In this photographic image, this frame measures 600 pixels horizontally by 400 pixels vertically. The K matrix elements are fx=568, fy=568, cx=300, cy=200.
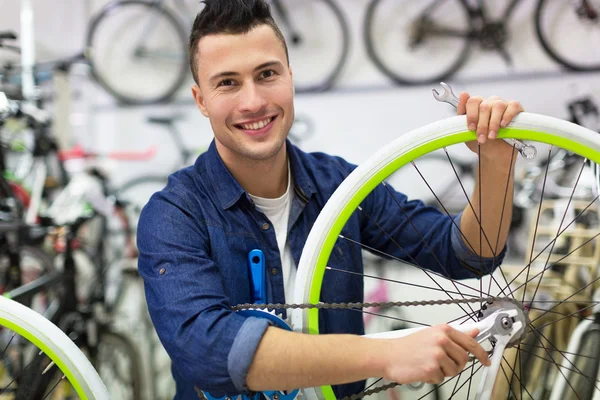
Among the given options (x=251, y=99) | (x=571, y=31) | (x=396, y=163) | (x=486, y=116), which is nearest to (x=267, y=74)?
(x=251, y=99)

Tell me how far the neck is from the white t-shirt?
0.06ft

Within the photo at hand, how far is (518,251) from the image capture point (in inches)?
91.5

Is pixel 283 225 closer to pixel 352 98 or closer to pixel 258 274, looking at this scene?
pixel 258 274

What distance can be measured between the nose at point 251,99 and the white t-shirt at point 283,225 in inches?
7.9

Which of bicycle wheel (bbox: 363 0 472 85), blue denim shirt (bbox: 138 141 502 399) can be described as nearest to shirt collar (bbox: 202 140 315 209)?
blue denim shirt (bbox: 138 141 502 399)

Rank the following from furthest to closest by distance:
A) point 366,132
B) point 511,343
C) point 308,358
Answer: point 366,132 < point 511,343 < point 308,358

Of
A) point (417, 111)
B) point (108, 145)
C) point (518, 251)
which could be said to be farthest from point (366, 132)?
point (108, 145)

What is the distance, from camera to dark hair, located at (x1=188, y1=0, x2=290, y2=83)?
1.03 metres

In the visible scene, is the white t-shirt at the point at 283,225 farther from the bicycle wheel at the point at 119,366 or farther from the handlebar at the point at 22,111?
the bicycle wheel at the point at 119,366

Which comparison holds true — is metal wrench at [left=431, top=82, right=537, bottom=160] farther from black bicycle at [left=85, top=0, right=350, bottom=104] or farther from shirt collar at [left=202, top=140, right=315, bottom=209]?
black bicycle at [left=85, top=0, right=350, bottom=104]

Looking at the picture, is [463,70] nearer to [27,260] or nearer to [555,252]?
[555,252]

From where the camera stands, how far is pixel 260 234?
112cm

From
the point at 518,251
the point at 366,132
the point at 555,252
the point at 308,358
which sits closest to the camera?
the point at 308,358

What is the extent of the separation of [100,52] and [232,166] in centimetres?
207
